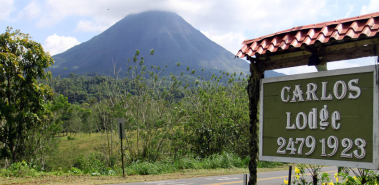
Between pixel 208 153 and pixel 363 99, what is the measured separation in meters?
15.2

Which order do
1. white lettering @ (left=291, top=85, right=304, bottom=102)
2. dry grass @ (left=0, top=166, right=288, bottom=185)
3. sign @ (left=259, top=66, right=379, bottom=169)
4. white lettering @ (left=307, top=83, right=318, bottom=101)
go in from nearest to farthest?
sign @ (left=259, top=66, right=379, bottom=169), white lettering @ (left=307, top=83, right=318, bottom=101), white lettering @ (left=291, top=85, right=304, bottom=102), dry grass @ (left=0, top=166, right=288, bottom=185)

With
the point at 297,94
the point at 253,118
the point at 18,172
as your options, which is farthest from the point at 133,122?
the point at 297,94

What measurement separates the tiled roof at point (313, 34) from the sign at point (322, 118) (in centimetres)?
37

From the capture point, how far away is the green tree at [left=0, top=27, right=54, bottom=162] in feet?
46.5

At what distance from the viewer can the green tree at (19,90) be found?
14164 mm

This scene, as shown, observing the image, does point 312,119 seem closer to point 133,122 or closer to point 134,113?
point 133,122

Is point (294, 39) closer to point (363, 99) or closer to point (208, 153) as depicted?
point (363, 99)

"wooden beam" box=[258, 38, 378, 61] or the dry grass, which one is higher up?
"wooden beam" box=[258, 38, 378, 61]

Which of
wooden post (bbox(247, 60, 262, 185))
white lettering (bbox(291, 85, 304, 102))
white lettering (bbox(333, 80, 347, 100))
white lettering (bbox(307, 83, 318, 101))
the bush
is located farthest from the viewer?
the bush

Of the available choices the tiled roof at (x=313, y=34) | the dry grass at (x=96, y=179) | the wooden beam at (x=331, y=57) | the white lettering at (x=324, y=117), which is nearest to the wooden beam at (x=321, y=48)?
the wooden beam at (x=331, y=57)

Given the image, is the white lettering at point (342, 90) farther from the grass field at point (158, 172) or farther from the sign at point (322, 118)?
the grass field at point (158, 172)

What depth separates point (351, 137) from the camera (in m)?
3.51

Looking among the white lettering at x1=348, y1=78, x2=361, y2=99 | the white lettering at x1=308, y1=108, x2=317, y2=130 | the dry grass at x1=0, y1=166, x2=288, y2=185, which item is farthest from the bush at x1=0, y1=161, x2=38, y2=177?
the white lettering at x1=348, y1=78, x2=361, y2=99

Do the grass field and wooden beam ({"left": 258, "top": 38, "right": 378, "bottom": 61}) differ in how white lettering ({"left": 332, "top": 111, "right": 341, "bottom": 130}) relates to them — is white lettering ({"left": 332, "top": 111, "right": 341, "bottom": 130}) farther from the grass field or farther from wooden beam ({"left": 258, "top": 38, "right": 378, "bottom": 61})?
the grass field
